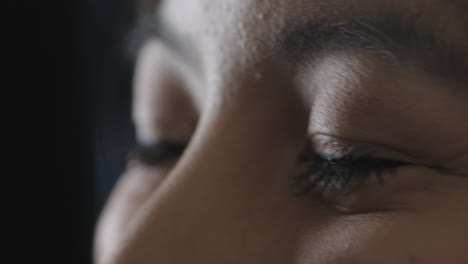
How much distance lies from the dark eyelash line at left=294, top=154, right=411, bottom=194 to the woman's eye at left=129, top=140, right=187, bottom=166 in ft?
0.80

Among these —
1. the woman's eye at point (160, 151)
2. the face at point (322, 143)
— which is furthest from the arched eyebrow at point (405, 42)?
the woman's eye at point (160, 151)

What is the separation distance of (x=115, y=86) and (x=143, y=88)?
15.8 inches

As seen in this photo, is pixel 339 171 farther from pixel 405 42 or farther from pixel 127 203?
pixel 127 203

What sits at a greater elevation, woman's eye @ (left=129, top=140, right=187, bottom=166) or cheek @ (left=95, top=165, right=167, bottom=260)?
woman's eye @ (left=129, top=140, right=187, bottom=166)

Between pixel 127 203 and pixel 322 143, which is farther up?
pixel 322 143

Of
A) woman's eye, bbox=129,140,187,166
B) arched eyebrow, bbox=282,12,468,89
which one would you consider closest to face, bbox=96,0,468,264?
arched eyebrow, bbox=282,12,468,89

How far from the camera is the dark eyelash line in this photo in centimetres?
38

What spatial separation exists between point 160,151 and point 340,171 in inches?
11.5

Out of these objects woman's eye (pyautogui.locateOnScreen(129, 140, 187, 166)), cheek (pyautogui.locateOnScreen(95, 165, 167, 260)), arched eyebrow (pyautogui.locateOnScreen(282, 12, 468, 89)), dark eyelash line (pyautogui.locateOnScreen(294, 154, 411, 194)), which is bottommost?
cheek (pyautogui.locateOnScreen(95, 165, 167, 260))

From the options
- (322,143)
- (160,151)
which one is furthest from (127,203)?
(322,143)

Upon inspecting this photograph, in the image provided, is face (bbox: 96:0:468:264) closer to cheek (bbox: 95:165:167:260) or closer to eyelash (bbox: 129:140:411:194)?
eyelash (bbox: 129:140:411:194)

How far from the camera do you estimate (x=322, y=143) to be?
1.27ft

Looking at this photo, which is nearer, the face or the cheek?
the face

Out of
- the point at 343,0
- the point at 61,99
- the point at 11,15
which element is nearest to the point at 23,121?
the point at 61,99
